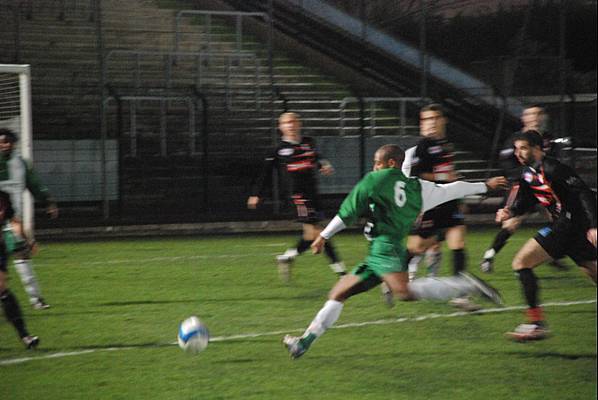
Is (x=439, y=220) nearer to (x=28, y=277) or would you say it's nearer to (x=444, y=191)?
(x=444, y=191)

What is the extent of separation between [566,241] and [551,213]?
29 centimetres

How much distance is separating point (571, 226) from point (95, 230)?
11598 mm

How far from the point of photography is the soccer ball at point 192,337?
23.0 feet

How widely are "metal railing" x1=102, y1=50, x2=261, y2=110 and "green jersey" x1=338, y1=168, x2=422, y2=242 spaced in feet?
44.8

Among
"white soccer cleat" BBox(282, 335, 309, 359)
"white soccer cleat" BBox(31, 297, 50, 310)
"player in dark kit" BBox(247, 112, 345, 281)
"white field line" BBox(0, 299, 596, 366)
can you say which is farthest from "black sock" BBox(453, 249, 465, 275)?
"white soccer cleat" BBox(31, 297, 50, 310)

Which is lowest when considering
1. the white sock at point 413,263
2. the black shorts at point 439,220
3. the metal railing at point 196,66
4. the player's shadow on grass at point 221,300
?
the player's shadow on grass at point 221,300

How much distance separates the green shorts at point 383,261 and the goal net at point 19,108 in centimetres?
721

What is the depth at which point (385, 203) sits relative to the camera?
711 centimetres

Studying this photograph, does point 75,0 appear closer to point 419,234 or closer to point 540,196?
point 419,234

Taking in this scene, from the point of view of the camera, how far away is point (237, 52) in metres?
21.7

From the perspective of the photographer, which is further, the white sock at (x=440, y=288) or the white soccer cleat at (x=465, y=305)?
the white soccer cleat at (x=465, y=305)

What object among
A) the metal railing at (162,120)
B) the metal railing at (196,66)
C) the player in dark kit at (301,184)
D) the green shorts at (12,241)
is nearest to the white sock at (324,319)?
the green shorts at (12,241)

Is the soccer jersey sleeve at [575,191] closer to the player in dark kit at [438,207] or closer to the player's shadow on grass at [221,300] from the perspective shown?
the player in dark kit at [438,207]

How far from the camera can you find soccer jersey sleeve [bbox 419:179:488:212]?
742 cm
